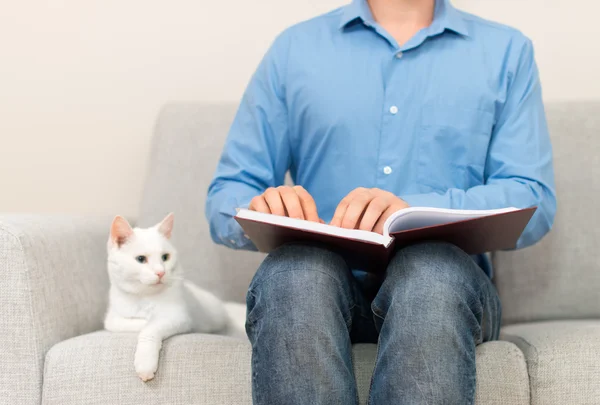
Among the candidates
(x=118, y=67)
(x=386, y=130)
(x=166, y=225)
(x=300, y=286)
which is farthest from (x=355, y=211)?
(x=118, y=67)

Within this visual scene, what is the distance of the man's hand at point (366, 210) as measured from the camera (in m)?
0.94

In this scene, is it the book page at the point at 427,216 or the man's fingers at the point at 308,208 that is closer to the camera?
the book page at the point at 427,216

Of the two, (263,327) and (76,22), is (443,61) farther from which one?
(76,22)

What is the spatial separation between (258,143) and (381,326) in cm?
48

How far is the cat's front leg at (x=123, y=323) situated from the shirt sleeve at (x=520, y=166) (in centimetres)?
51

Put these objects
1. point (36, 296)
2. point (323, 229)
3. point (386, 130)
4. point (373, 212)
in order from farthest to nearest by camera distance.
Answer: point (386, 130) < point (36, 296) < point (373, 212) < point (323, 229)

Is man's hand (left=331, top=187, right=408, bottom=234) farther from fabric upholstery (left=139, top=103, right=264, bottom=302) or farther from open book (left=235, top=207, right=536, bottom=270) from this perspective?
fabric upholstery (left=139, top=103, right=264, bottom=302)

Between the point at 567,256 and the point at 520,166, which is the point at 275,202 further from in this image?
the point at 567,256

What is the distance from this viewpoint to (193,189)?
1602 millimetres

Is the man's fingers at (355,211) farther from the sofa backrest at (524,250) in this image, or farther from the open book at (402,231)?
the sofa backrest at (524,250)

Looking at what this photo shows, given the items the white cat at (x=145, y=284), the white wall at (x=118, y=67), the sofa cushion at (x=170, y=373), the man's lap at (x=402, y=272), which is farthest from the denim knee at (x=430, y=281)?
the white wall at (x=118, y=67)

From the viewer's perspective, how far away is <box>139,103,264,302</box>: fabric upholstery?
1568 millimetres

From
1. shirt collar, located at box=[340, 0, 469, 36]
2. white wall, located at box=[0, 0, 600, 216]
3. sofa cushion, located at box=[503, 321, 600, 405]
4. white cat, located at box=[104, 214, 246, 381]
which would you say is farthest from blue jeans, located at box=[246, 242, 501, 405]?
white wall, located at box=[0, 0, 600, 216]

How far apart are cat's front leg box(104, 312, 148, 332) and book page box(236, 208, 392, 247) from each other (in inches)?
16.8
